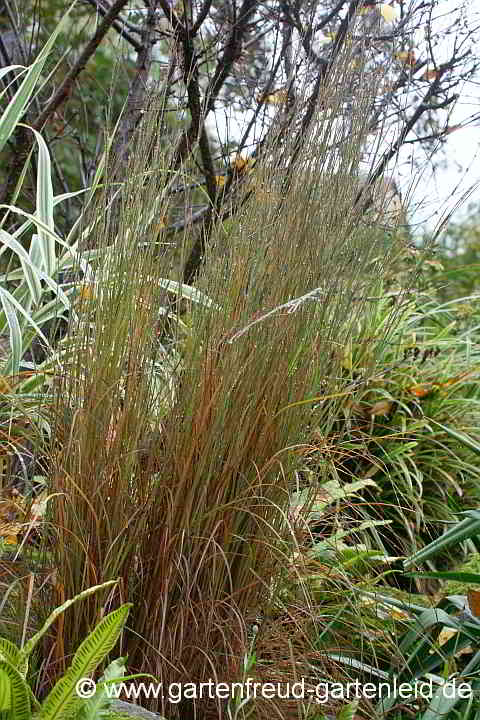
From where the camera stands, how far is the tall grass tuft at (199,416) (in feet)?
4.83

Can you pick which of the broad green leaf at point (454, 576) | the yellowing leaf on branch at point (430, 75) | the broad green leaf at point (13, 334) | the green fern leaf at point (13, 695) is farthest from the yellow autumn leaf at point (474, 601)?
the yellowing leaf on branch at point (430, 75)

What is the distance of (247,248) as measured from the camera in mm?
1580

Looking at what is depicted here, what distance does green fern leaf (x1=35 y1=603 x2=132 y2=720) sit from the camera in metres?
1.18

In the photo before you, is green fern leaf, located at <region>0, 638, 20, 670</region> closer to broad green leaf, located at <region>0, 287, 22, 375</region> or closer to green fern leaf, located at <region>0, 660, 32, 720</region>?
green fern leaf, located at <region>0, 660, 32, 720</region>

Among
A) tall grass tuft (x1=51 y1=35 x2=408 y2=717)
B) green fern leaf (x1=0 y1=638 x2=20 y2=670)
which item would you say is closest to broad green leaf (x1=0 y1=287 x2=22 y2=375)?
tall grass tuft (x1=51 y1=35 x2=408 y2=717)

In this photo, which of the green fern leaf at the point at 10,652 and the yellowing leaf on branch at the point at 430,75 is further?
the yellowing leaf on branch at the point at 430,75

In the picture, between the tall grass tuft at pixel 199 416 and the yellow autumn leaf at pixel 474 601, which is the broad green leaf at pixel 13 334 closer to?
the tall grass tuft at pixel 199 416

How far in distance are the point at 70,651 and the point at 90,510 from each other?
0.96 ft

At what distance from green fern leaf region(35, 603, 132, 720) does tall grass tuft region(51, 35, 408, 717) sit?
0.23 metres

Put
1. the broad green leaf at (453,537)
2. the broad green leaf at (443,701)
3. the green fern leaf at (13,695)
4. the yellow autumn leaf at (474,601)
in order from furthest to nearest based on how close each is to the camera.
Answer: the broad green leaf at (453,537)
the yellow autumn leaf at (474,601)
the broad green leaf at (443,701)
the green fern leaf at (13,695)

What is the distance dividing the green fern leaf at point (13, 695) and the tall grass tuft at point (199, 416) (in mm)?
283

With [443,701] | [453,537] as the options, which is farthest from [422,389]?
[443,701]

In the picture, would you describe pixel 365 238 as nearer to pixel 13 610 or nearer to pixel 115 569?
pixel 115 569

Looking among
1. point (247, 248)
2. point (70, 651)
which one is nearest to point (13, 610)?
point (70, 651)
